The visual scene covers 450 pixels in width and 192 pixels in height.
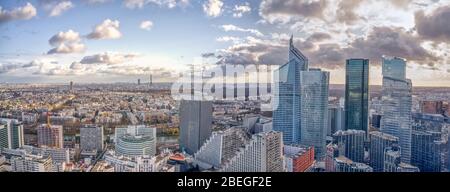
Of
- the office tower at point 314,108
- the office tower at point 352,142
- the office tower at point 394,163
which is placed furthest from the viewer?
the office tower at point 314,108

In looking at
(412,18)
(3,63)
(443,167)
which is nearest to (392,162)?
(443,167)

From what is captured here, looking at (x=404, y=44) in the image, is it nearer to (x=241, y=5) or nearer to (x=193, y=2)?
(x=241, y=5)

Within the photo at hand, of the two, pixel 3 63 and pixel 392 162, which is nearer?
pixel 392 162

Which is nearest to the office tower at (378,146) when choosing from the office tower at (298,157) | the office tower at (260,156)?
the office tower at (298,157)

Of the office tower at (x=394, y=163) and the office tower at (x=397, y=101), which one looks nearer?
the office tower at (x=394, y=163)

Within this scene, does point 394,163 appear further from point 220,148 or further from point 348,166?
point 220,148

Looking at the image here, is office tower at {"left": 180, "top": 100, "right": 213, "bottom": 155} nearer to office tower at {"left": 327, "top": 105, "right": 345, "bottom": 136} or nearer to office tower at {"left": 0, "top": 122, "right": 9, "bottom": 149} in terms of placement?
office tower at {"left": 327, "top": 105, "right": 345, "bottom": 136}

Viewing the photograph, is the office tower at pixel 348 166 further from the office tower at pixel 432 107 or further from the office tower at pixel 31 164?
the office tower at pixel 31 164
